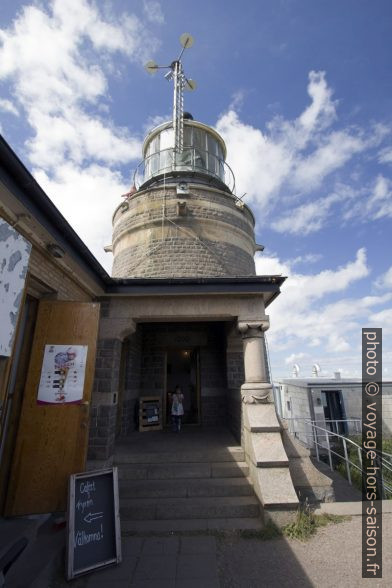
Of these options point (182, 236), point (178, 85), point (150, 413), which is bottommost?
point (150, 413)

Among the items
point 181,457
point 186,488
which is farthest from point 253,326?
point 186,488

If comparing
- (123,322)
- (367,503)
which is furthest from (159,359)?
(367,503)

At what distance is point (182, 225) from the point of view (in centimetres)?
995

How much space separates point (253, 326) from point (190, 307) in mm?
1329

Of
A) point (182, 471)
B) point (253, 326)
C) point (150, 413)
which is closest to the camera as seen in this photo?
point (182, 471)

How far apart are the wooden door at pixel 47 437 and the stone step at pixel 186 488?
145cm

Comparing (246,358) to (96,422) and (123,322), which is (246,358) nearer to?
(123,322)

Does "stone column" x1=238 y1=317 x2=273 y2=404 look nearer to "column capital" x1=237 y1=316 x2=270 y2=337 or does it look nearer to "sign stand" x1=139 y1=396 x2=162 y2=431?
"column capital" x1=237 y1=316 x2=270 y2=337

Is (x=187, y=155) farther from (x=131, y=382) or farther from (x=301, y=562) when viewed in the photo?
(x=301, y=562)

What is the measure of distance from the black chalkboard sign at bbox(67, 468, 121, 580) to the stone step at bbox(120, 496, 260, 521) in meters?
0.97

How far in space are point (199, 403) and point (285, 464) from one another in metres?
4.09

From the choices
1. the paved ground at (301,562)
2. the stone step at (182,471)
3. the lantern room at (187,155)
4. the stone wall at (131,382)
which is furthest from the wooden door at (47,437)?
the lantern room at (187,155)

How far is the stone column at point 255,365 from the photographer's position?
5.24 m

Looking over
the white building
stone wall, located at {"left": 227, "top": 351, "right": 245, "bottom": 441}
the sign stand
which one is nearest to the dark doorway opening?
the white building
